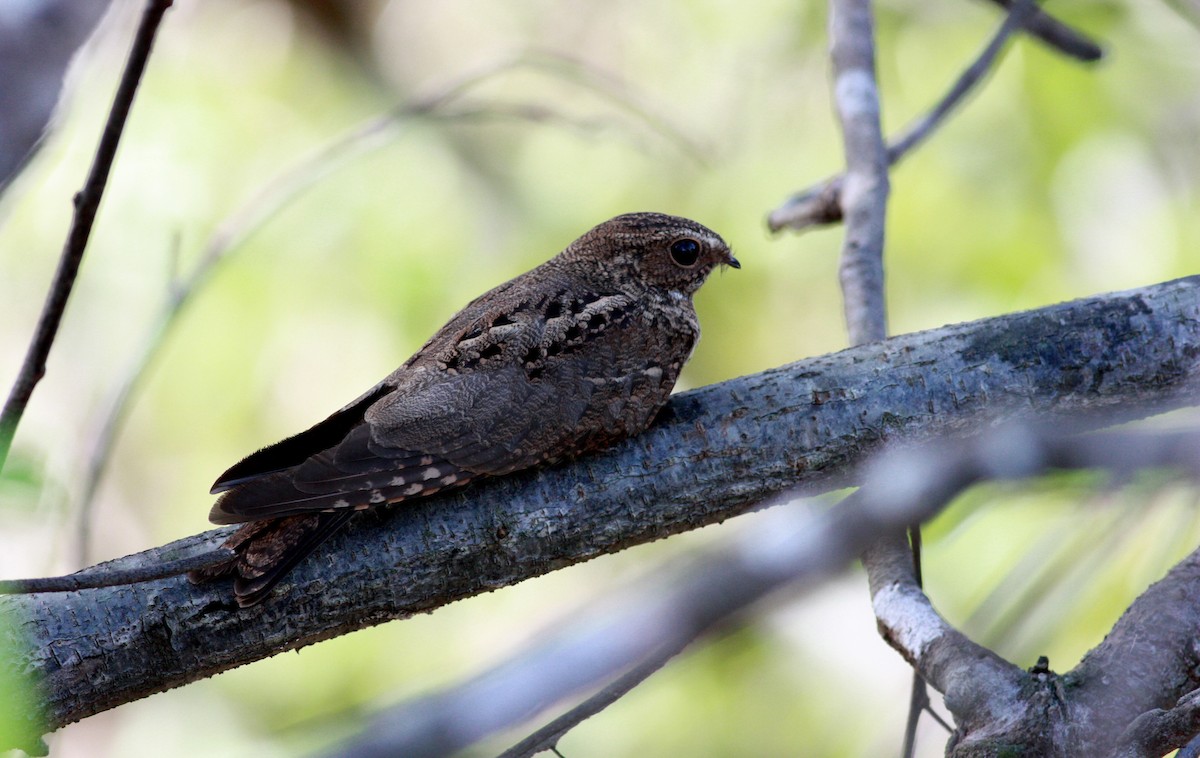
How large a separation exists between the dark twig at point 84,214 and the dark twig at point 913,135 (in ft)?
7.81

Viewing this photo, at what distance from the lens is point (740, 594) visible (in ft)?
4.75

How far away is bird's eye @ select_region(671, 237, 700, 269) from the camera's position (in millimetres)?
3076

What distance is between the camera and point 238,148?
635 cm

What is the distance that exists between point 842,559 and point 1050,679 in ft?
1.80

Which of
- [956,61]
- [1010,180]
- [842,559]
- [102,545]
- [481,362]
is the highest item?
[956,61]

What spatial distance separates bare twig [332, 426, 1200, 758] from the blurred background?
1725 mm

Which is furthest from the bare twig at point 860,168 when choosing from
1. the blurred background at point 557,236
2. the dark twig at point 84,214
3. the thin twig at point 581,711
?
the dark twig at point 84,214

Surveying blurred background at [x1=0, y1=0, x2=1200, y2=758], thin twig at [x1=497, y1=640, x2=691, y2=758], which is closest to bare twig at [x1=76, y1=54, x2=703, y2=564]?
blurred background at [x1=0, y1=0, x2=1200, y2=758]

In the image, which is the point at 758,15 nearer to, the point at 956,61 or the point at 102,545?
the point at 956,61

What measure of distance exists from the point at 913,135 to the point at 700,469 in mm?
1861

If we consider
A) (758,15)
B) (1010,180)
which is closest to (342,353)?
(758,15)

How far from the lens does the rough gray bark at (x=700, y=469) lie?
2244 millimetres

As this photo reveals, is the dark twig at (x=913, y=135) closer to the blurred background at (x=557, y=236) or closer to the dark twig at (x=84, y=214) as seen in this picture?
the blurred background at (x=557, y=236)

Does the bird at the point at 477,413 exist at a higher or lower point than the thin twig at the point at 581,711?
higher
